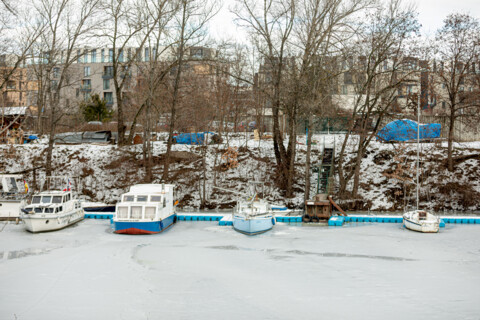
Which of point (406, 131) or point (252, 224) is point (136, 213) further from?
point (406, 131)

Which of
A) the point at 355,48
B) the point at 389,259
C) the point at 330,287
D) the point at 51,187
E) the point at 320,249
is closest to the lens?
the point at 330,287

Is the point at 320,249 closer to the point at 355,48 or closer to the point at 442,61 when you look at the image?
the point at 355,48

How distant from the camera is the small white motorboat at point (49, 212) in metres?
25.1

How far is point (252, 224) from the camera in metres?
25.1

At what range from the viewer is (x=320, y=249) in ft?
71.9

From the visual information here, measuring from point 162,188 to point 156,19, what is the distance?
539 inches

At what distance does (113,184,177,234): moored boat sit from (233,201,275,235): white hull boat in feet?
13.3

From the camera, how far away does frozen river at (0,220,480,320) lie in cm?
1402

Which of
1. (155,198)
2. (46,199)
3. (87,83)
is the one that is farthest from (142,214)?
(87,83)

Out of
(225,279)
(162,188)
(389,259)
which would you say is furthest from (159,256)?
(389,259)

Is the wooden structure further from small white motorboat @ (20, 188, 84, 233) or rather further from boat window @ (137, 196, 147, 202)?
small white motorboat @ (20, 188, 84, 233)

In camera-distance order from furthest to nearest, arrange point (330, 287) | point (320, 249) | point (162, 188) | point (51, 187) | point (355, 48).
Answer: point (51, 187), point (355, 48), point (162, 188), point (320, 249), point (330, 287)

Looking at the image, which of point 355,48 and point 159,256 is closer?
point 159,256

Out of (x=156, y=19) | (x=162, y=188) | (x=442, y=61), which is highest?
(x=156, y=19)
